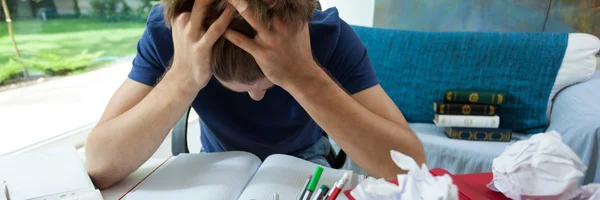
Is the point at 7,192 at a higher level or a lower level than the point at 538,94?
higher

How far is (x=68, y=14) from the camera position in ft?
→ 5.27

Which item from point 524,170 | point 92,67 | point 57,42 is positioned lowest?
point 92,67

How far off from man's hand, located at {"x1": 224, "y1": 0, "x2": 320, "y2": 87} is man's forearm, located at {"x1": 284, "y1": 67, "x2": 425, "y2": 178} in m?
0.03

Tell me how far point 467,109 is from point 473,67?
7.8 inches

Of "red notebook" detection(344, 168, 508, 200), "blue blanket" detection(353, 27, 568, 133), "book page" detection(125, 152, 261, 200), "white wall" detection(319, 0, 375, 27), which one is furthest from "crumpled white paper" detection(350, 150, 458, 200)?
"white wall" detection(319, 0, 375, 27)

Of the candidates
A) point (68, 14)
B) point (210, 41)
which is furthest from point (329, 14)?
point (68, 14)

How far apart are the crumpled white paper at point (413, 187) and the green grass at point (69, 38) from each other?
57.9 inches

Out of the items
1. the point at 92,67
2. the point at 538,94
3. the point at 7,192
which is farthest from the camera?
the point at 92,67

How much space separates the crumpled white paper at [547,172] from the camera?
408 mm

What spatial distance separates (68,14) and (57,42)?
0.37ft

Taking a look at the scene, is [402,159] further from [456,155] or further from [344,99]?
[456,155]

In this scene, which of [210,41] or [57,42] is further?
[57,42]

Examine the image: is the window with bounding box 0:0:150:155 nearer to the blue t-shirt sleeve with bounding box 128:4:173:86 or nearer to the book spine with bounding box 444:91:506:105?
the blue t-shirt sleeve with bounding box 128:4:173:86

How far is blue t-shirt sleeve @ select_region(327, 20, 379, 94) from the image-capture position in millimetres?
822
